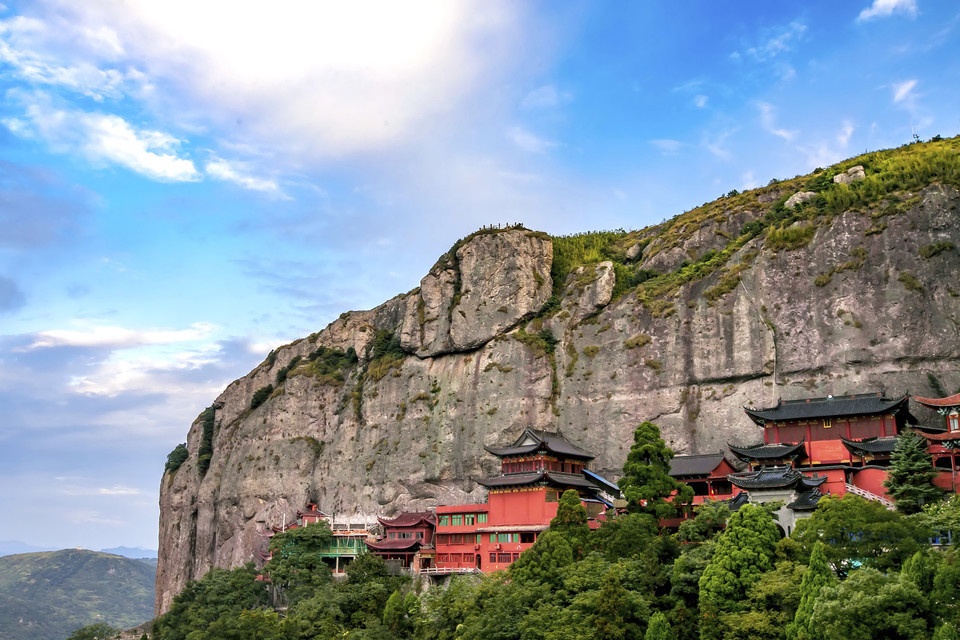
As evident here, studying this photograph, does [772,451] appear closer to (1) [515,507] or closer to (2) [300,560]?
(1) [515,507]

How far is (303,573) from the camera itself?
4853cm

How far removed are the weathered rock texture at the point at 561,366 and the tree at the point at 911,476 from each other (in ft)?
28.9

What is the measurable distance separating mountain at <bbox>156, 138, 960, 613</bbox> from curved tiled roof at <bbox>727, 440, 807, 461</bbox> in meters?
4.13

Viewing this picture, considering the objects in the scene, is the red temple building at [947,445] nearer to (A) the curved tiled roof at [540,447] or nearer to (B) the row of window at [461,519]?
(A) the curved tiled roof at [540,447]

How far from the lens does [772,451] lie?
42.9m

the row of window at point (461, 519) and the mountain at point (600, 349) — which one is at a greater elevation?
the mountain at point (600, 349)

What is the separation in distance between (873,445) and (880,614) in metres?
18.3

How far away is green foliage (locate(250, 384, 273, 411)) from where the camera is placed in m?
76.9

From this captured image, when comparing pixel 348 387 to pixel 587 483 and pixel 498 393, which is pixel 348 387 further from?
pixel 587 483

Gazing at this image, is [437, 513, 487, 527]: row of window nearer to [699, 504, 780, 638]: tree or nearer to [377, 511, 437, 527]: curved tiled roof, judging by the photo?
[377, 511, 437, 527]: curved tiled roof

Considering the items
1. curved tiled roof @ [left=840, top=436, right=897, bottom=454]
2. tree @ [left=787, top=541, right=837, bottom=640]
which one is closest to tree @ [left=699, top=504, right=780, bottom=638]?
tree @ [left=787, top=541, right=837, bottom=640]

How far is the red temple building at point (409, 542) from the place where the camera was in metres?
49.2

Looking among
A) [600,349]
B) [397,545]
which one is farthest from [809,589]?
[600,349]

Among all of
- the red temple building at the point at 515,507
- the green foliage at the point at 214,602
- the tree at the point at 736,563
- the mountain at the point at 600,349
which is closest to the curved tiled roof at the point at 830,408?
the mountain at the point at 600,349
